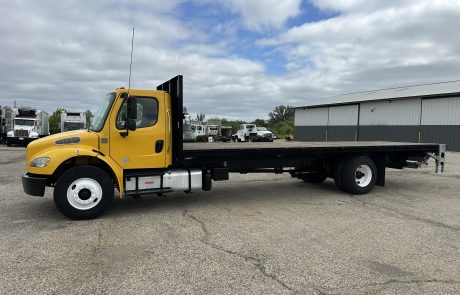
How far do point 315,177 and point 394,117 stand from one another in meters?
27.3

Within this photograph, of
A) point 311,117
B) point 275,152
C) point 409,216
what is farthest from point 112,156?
point 311,117

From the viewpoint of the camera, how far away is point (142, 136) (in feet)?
23.5

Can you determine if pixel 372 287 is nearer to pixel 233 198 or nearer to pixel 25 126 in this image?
pixel 233 198

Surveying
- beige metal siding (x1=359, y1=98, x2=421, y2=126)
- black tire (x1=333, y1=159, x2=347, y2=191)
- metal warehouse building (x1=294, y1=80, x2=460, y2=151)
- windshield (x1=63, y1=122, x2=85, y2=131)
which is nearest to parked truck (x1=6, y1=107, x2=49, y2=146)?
windshield (x1=63, y1=122, x2=85, y2=131)

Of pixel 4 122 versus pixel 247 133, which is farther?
pixel 247 133

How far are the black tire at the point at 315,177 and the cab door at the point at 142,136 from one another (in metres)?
4.79

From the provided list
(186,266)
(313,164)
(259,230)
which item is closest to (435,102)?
(313,164)

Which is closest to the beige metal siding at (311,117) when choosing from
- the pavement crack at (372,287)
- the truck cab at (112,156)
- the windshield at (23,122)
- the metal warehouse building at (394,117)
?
the metal warehouse building at (394,117)

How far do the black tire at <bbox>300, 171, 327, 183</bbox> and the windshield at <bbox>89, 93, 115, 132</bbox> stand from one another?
19.2 feet

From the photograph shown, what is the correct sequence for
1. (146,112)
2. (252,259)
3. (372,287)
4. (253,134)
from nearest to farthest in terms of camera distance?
(372,287), (252,259), (146,112), (253,134)

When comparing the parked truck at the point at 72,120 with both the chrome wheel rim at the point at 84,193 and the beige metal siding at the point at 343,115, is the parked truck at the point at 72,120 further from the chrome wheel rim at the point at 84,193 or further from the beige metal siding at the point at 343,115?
the beige metal siding at the point at 343,115

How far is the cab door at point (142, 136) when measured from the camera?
22.9 feet

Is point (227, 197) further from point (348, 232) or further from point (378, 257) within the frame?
point (378, 257)

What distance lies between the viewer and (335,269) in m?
4.53
